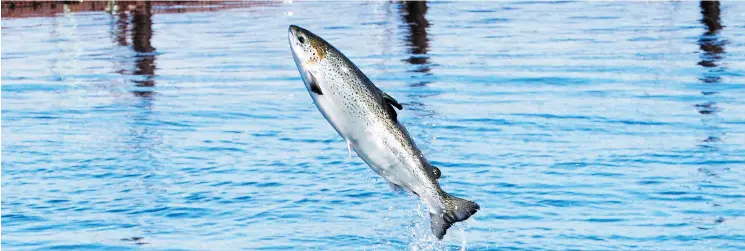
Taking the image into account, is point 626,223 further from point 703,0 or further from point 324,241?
point 703,0

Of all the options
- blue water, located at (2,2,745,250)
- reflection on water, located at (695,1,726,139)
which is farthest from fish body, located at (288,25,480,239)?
reflection on water, located at (695,1,726,139)

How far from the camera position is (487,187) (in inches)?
416

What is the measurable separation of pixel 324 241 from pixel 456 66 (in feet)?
30.4

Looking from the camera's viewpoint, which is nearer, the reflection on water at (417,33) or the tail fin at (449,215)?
the tail fin at (449,215)

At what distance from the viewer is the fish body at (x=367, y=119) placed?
5703 mm

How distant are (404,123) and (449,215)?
7827 mm

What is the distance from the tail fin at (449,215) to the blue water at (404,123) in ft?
8.96

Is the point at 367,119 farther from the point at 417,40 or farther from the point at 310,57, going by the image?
the point at 417,40

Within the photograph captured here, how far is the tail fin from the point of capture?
20.1 ft

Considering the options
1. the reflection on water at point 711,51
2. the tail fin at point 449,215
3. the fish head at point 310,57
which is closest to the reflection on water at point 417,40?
the reflection on water at point 711,51

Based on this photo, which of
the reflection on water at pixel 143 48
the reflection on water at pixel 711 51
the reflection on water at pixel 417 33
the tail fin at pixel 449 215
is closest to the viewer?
the tail fin at pixel 449 215

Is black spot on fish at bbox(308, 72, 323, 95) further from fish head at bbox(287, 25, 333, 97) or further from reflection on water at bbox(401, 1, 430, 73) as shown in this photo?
reflection on water at bbox(401, 1, 430, 73)

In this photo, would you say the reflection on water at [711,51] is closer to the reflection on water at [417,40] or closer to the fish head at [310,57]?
the reflection on water at [417,40]

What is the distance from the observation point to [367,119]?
229 inches
